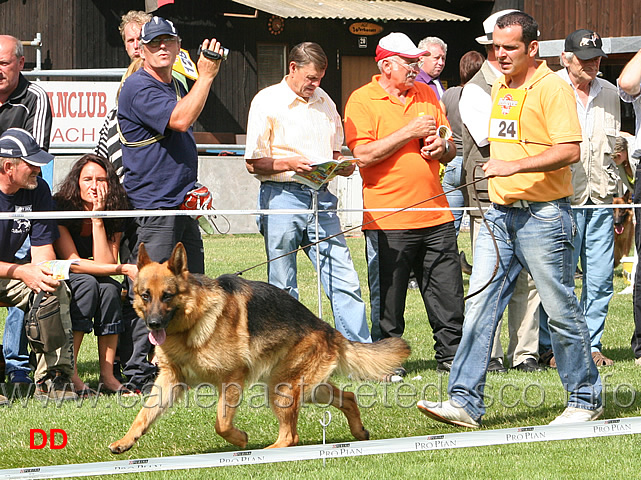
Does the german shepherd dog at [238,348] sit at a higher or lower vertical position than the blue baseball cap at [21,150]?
lower

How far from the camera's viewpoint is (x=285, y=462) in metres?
4.66

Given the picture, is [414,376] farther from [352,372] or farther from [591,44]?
[591,44]

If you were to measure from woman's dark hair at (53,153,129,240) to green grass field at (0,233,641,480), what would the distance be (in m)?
1.12

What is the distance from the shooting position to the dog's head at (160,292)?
4.61 metres

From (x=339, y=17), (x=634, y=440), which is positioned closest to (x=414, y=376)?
(x=634, y=440)

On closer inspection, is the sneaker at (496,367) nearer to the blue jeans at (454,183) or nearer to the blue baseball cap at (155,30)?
the blue jeans at (454,183)

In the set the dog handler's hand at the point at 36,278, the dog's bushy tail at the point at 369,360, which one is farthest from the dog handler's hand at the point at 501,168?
the dog handler's hand at the point at 36,278

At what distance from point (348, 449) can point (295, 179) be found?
2468 mm

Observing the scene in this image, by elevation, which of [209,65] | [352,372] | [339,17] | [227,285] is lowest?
[352,372]

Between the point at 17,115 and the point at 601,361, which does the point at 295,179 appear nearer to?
the point at 17,115

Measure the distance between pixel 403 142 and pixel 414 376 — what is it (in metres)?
1.63

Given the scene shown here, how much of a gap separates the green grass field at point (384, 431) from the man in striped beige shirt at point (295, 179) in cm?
72

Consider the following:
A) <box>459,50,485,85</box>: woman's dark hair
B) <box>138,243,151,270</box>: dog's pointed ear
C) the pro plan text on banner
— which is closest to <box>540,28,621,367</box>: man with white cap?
<box>459,50,485,85</box>: woman's dark hair

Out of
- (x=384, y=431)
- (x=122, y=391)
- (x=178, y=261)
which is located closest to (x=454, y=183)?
(x=122, y=391)
